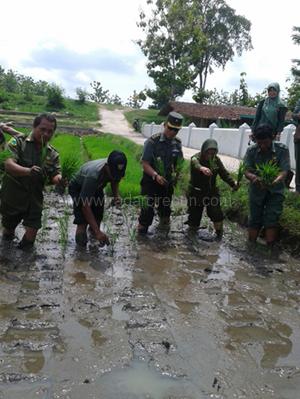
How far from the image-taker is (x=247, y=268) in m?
4.66

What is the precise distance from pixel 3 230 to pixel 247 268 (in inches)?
107

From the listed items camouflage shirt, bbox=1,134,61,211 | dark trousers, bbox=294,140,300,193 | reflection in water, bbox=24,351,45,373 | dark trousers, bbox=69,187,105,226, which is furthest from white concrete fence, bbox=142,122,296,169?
reflection in water, bbox=24,351,45,373

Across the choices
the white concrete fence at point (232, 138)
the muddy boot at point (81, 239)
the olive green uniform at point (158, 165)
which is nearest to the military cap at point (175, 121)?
the olive green uniform at point (158, 165)

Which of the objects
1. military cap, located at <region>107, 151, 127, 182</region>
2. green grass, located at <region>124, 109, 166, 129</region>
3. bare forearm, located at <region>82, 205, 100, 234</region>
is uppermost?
military cap, located at <region>107, 151, 127, 182</region>

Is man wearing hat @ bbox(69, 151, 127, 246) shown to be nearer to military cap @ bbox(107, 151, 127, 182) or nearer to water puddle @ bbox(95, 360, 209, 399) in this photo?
military cap @ bbox(107, 151, 127, 182)

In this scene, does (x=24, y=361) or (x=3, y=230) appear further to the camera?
(x=3, y=230)

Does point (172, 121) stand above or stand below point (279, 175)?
above

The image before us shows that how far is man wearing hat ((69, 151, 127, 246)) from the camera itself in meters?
4.79

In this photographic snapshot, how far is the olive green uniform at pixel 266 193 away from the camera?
5.32 metres

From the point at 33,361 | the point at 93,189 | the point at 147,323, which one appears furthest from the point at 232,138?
the point at 33,361

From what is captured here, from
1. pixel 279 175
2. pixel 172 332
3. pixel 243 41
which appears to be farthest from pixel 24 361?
pixel 243 41

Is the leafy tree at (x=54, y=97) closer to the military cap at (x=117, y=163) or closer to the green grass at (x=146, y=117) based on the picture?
the green grass at (x=146, y=117)

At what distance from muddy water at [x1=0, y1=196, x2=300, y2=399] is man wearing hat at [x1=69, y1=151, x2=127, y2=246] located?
0.94 feet

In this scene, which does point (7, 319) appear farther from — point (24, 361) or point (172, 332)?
point (172, 332)
